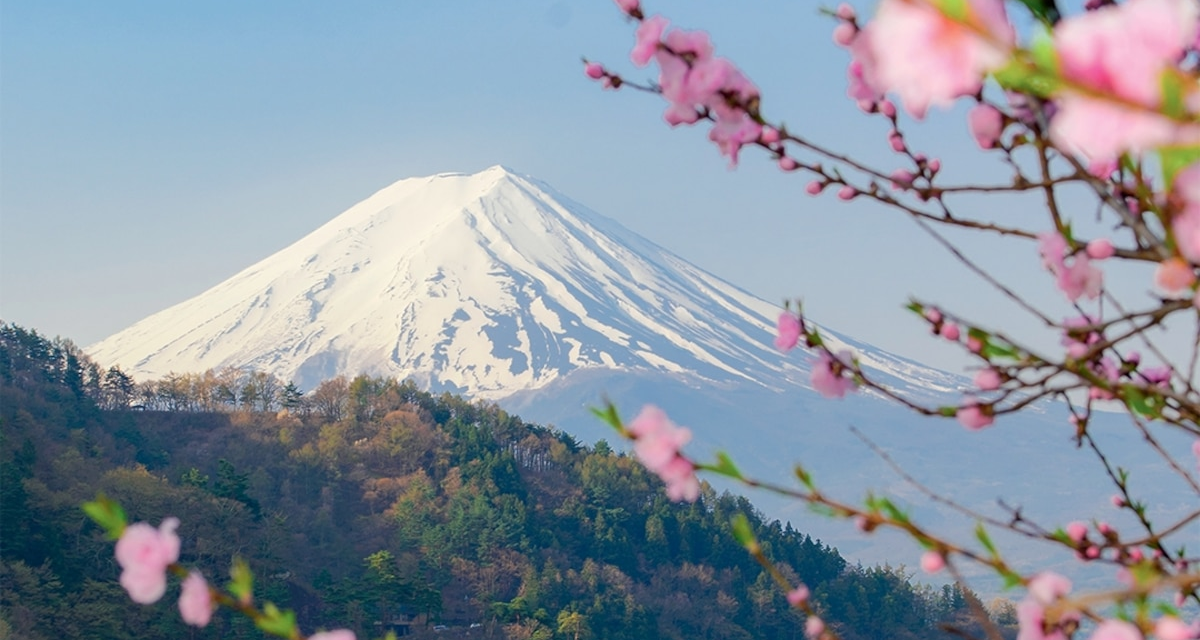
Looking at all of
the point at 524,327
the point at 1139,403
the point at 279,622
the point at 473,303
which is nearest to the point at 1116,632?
the point at 279,622

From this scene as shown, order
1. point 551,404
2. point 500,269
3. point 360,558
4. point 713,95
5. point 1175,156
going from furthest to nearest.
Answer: point 551,404
point 500,269
point 360,558
point 713,95
point 1175,156

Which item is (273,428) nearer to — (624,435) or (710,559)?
(710,559)

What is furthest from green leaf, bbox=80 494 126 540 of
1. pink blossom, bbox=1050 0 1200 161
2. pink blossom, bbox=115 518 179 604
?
pink blossom, bbox=1050 0 1200 161

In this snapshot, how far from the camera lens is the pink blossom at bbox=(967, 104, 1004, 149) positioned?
1564mm

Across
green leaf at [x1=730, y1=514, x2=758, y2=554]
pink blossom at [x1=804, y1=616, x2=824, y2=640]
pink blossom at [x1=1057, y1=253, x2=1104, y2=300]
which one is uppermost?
pink blossom at [x1=1057, y1=253, x2=1104, y2=300]

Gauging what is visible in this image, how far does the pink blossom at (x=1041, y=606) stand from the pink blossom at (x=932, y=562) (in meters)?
0.08

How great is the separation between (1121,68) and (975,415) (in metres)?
1.11

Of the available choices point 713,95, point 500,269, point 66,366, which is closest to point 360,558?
point 66,366

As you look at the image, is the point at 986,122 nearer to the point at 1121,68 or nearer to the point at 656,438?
the point at 656,438

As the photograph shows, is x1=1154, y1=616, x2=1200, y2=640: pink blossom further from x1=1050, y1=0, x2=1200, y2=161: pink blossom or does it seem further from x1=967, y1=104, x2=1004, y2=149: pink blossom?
x1=967, y1=104, x2=1004, y2=149: pink blossom

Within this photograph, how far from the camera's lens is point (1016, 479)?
190 metres

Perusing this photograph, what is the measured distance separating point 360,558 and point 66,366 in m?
12.1

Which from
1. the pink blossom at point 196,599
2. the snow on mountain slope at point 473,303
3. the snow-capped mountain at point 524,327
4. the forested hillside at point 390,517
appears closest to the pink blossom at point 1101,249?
the pink blossom at point 196,599

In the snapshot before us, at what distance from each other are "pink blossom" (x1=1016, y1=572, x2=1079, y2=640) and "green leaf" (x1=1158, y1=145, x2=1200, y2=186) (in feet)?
1.65
